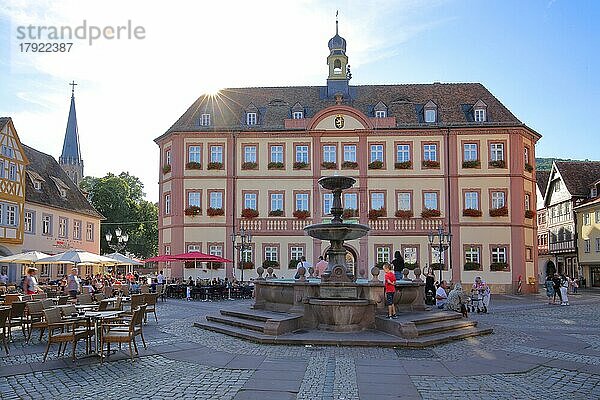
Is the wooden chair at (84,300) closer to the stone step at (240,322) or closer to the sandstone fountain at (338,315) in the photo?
the sandstone fountain at (338,315)

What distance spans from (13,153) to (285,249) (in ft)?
60.2

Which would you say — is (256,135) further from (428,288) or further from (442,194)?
(428,288)

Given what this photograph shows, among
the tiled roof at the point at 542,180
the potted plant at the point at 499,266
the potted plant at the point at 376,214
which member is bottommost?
the potted plant at the point at 499,266

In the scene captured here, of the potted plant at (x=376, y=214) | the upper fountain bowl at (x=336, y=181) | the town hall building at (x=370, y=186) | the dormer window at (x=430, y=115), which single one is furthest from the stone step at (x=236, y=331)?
the dormer window at (x=430, y=115)

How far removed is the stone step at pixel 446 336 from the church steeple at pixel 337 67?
29959 millimetres

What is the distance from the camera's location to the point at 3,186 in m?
37.4

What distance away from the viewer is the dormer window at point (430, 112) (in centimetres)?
4119

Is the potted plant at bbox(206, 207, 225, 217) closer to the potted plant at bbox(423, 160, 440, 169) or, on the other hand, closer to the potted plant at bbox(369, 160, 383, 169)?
the potted plant at bbox(369, 160, 383, 169)

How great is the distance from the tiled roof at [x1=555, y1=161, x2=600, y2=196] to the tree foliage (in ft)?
135

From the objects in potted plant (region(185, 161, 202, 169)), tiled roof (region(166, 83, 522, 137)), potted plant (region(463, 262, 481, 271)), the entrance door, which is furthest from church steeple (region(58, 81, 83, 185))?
the entrance door

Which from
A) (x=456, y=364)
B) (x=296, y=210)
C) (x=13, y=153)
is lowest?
(x=456, y=364)

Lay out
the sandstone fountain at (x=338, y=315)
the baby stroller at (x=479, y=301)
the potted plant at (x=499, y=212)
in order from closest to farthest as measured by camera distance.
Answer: the sandstone fountain at (x=338, y=315) → the baby stroller at (x=479, y=301) → the potted plant at (x=499, y=212)

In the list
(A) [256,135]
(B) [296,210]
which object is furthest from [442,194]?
(A) [256,135]

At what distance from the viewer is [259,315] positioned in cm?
1620
